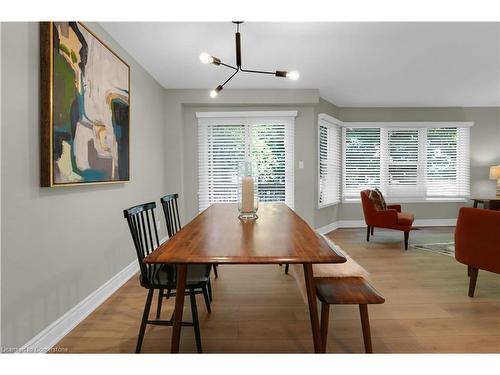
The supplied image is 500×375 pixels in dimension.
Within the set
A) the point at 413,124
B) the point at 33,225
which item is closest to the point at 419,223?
the point at 413,124

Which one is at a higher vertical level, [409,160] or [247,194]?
[409,160]

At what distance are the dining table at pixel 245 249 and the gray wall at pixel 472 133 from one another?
4.53 meters

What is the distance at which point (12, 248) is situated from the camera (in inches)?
63.0

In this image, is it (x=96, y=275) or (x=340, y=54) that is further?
(x=340, y=54)

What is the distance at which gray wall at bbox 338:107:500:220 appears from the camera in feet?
19.3

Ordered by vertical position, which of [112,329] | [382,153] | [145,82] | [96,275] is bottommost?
[112,329]

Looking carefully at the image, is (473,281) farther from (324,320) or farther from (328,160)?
(328,160)

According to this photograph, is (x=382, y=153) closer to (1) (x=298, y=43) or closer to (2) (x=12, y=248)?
(1) (x=298, y=43)

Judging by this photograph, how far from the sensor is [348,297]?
5.32 feet

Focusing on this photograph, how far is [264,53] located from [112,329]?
9.72ft

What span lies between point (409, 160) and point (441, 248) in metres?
2.24

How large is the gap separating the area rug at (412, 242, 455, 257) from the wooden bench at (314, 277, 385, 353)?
294cm
